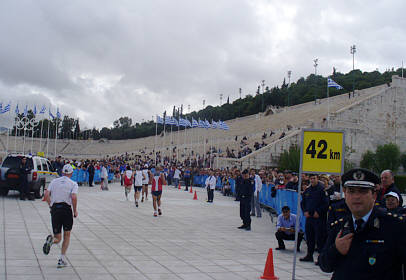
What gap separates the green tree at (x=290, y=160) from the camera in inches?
1238

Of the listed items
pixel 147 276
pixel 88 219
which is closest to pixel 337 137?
pixel 147 276

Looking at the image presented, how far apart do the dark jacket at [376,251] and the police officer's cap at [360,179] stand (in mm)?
190

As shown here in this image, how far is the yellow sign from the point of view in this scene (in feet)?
22.1

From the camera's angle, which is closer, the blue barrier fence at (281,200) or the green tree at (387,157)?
the blue barrier fence at (281,200)

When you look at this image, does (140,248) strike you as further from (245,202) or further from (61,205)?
(245,202)

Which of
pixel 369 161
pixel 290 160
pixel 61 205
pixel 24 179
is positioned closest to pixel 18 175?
pixel 24 179

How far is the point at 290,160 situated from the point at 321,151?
25556 mm

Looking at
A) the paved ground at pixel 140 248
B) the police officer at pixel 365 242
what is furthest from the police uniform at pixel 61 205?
the police officer at pixel 365 242

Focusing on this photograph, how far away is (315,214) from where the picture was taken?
8242 millimetres

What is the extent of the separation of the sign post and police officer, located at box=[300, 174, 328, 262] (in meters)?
1.71

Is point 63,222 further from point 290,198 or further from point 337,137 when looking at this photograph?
point 290,198

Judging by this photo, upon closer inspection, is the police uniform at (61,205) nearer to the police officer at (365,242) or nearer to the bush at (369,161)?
the police officer at (365,242)

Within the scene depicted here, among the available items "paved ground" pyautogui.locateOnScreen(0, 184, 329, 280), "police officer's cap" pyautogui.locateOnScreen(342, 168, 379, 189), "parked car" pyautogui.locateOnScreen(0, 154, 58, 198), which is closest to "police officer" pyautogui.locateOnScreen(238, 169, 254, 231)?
"paved ground" pyautogui.locateOnScreen(0, 184, 329, 280)

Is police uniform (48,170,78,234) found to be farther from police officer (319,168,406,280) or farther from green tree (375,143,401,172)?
green tree (375,143,401,172)
